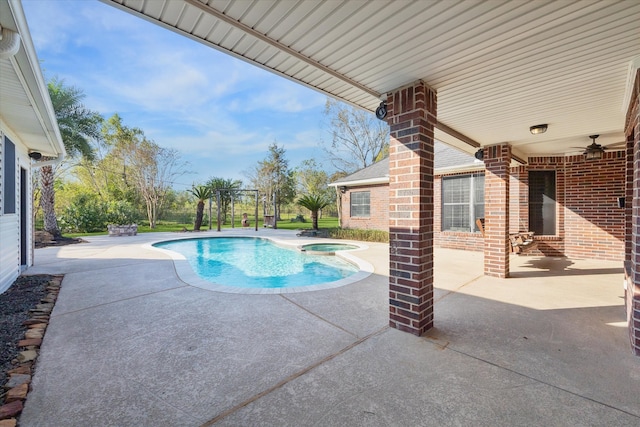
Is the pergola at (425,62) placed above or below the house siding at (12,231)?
above

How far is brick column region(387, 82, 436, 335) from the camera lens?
118 inches

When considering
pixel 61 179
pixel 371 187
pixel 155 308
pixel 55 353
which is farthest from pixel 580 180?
pixel 61 179

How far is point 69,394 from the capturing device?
2033 mm

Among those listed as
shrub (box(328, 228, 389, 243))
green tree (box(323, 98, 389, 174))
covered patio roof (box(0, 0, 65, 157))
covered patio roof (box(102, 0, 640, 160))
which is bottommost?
shrub (box(328, 228, 389, 243))

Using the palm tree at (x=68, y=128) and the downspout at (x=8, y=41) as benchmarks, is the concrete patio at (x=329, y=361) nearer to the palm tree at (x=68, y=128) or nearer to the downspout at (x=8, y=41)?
the downspout at (x=8, y=41)

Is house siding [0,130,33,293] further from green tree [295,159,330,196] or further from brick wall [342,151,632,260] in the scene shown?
green tree [295,159,330,196]

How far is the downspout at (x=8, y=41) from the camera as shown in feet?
7.30

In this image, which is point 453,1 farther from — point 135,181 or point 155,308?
point 135,181

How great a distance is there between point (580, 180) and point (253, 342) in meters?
9.09

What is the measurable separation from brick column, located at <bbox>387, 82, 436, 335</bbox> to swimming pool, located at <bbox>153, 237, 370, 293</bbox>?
1.98 meters

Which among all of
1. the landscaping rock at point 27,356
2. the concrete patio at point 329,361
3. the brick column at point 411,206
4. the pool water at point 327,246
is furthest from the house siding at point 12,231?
the pool water at point 327,246

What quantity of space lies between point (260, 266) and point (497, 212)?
640 centimetres

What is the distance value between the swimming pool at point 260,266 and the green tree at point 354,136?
1550 centimetres

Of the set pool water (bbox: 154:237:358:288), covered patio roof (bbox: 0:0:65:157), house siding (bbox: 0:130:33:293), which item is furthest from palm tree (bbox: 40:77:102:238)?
covered patio roof (bbox: 0:0:65:157)
